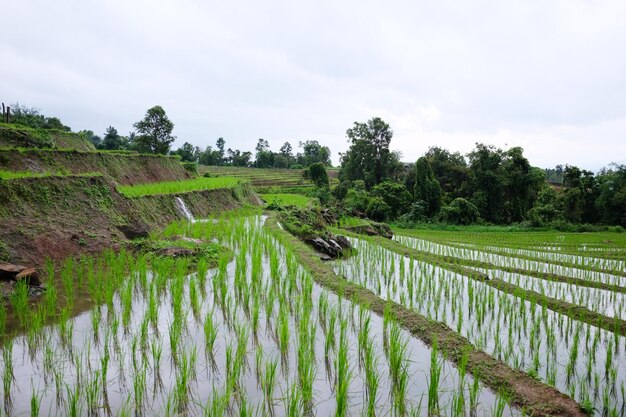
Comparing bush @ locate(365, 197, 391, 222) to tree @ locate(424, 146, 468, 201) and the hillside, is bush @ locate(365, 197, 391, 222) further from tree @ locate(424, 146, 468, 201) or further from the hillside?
the hillside

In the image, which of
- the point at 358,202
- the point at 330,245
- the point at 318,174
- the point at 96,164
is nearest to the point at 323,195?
the point at 358,202

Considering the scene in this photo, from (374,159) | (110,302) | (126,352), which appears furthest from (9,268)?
(374,159)

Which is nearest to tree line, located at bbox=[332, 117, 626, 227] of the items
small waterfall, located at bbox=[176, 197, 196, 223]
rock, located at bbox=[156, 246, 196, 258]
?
small waterfall, located at bbox=[176, 197, 196, 223]

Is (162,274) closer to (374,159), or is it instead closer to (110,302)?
(110,302)

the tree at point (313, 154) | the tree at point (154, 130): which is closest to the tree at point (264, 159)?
the tree at point (313, 154)

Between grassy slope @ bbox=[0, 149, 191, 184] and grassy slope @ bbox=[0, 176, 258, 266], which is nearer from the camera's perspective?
grassy slope @ bbox=[0, 176, 258, 266]

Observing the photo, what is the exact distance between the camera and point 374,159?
123ft

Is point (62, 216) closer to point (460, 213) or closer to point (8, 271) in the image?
point (8, 271)

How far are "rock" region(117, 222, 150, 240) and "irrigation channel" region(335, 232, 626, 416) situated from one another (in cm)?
434

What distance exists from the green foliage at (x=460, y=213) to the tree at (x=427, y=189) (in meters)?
1.24

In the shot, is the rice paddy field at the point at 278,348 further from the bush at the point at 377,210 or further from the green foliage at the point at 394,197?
the green foliage at the point at 394,197

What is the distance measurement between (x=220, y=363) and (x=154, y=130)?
106 ft

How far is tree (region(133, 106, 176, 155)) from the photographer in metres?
32.0

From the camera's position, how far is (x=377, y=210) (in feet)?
85.3
